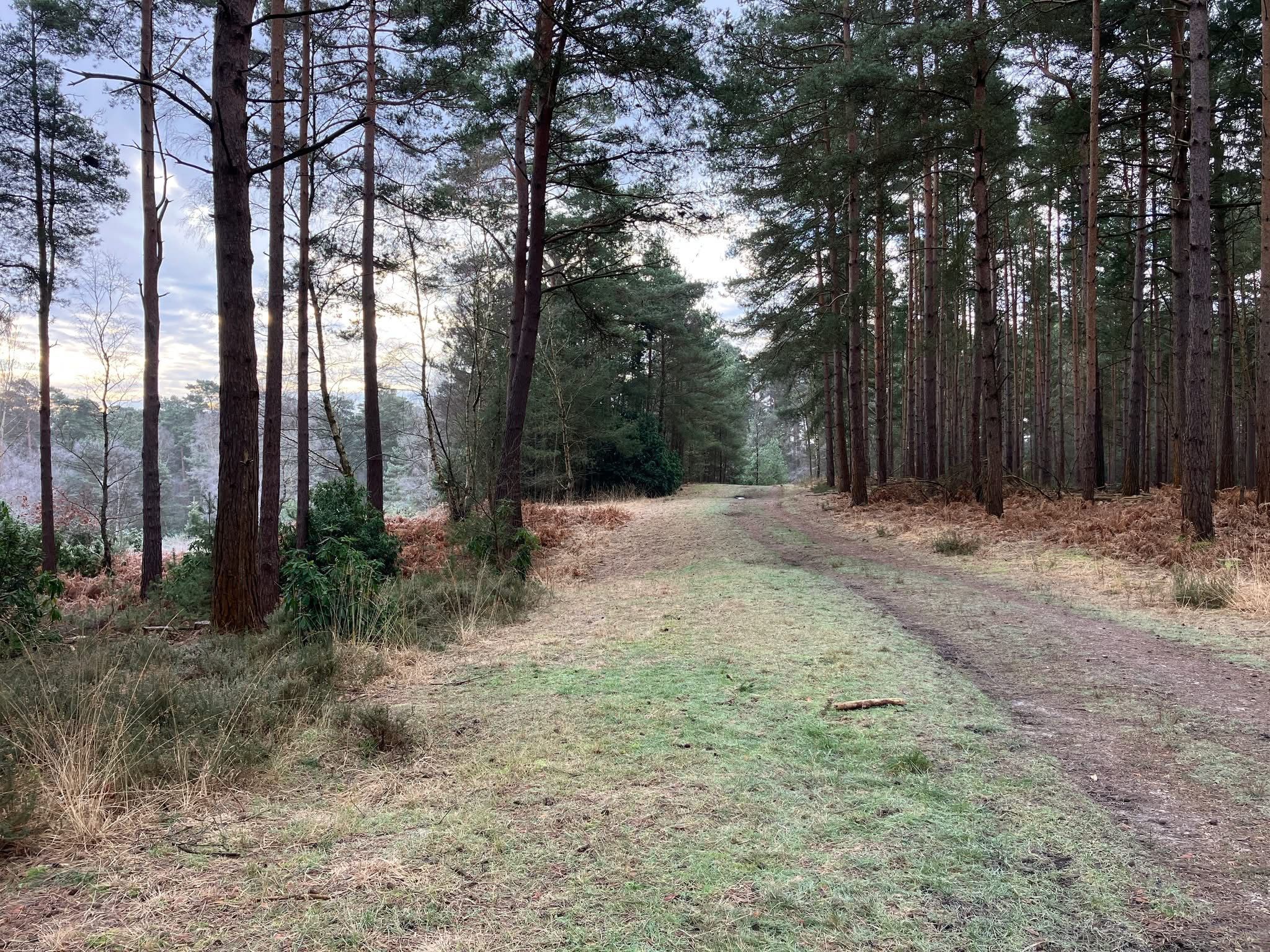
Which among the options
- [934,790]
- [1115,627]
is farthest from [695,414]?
[934,790]

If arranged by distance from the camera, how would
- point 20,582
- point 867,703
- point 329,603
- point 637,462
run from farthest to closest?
1. point 637,462
2. point 20,582
3. point 329,603
4. point 867,703

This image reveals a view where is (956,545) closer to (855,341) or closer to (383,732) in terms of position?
(855,341)

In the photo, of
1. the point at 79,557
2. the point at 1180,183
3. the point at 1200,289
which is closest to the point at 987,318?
the point at 1180,183

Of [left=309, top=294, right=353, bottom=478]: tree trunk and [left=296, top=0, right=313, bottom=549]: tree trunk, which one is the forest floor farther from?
[left=309, top=294, right=353, bottom=478]: tree trunk

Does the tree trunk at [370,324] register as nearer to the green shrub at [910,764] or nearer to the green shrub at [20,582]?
→ the green shrub at [20,582]

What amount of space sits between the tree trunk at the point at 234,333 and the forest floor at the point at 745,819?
2.27 meters

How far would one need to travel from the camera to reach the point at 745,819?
2.47 meters

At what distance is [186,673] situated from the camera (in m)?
4.35

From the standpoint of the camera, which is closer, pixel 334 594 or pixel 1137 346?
pixel 334 594

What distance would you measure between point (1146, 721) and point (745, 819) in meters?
2.40

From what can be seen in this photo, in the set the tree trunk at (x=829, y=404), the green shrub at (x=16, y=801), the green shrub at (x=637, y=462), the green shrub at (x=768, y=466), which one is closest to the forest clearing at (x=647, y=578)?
the green shrub at (x=16, y=801)

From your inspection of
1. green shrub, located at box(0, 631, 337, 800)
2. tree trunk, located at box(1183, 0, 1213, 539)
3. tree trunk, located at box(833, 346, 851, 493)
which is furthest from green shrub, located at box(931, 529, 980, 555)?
tree trunk, located at box(833, 346, 851, 493)

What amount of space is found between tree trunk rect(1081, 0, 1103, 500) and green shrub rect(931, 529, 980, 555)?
4.81 meters

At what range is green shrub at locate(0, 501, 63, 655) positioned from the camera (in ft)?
17.7
